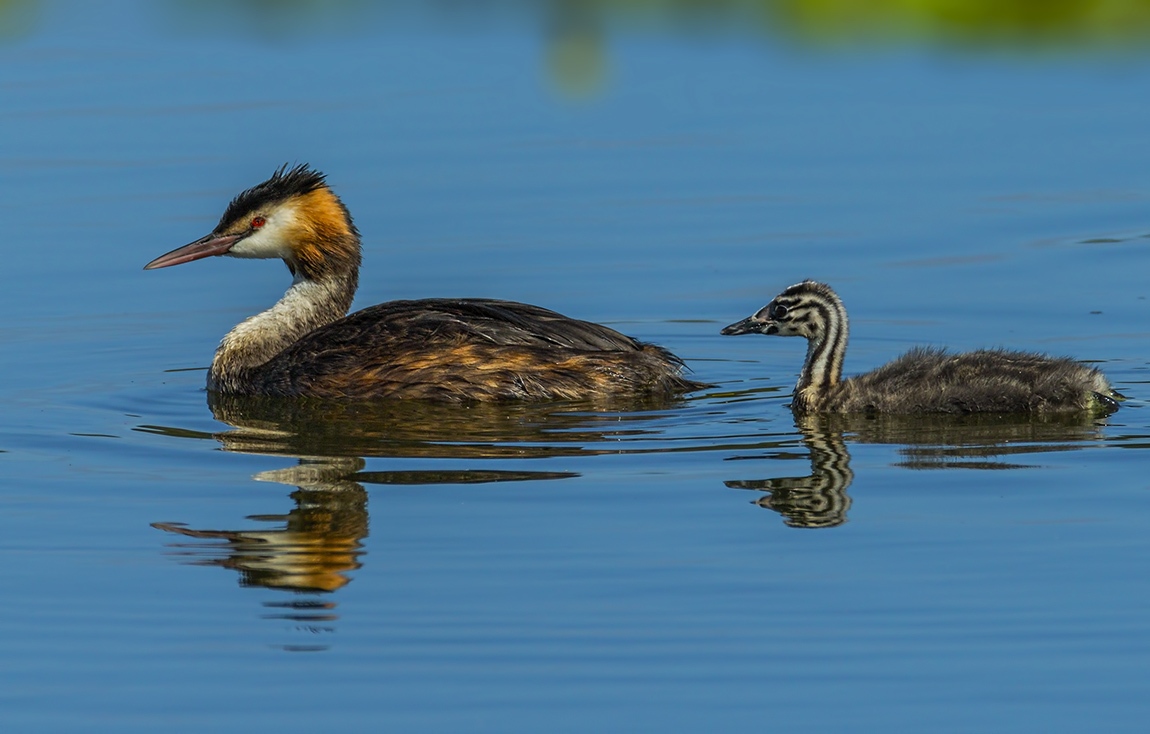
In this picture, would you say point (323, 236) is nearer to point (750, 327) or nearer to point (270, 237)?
point (270, 237)

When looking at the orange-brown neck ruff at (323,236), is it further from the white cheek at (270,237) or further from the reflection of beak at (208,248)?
the reflection of beak at (208,248)

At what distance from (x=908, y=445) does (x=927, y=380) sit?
2.19 ft

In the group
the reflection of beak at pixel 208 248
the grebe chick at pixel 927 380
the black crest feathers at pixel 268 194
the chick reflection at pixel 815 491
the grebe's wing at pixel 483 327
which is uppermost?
the black crest feathers at pixel 268 194

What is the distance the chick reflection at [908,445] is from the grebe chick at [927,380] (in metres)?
0.07

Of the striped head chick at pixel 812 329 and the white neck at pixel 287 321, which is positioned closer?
the striped head chick at pixel 812 329

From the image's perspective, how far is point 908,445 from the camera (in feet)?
29.9

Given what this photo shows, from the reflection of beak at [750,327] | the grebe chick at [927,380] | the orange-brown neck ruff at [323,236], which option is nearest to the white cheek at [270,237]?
the orange-brown neck ruff at [323,236]

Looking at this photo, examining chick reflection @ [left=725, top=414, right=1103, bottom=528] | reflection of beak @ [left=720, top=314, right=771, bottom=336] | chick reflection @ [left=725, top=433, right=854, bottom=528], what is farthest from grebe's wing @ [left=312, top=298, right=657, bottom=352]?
chick reflection @ [left=725, top=433, right=854, bottom=528]

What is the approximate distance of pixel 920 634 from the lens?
6.44 metres

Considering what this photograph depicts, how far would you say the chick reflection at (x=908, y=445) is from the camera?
812 centimetres

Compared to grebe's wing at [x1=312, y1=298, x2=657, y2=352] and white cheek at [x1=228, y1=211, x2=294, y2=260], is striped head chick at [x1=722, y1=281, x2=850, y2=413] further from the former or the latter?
white cheek at [x1=228, y1=211, x2=294, y2=260]

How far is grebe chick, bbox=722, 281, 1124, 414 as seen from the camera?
9.55 meters

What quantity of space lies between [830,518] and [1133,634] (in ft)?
5.40

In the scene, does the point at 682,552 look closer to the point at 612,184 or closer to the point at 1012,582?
the point at 1012,582
